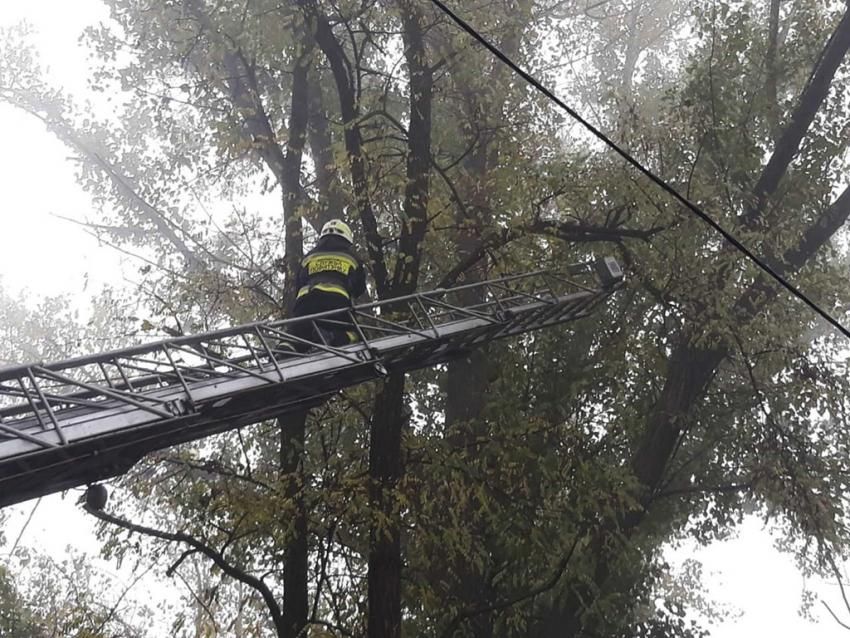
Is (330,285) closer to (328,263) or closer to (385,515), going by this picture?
(328,263)

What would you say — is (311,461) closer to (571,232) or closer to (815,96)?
(571,232)

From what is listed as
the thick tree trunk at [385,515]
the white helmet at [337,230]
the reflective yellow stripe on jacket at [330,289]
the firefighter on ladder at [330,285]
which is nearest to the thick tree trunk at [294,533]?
the thick tree trunk at [385,515]

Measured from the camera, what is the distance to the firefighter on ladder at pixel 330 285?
627cm

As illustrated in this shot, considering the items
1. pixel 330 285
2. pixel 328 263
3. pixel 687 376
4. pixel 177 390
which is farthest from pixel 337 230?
pixel 687 376

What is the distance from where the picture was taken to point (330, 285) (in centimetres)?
641

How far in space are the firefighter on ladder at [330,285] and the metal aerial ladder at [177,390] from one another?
67mm

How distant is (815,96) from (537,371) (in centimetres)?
468

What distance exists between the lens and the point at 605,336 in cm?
979

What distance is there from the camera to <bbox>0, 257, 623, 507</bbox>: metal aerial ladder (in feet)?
13.0

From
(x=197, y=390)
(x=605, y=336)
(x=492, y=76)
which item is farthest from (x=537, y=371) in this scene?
(x=197, y=390)

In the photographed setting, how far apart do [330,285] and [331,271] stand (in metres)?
0.17

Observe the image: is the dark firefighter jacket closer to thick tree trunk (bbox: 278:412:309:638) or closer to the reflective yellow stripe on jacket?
the reflective yellow stripe on jacket

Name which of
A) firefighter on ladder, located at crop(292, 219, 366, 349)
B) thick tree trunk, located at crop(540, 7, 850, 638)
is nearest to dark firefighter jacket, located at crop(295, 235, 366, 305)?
firefighter on ladder, located at crop(292, 219, 366, 349)

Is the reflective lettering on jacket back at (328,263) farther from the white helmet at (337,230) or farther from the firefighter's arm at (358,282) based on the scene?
the white helmet at (337,230)
